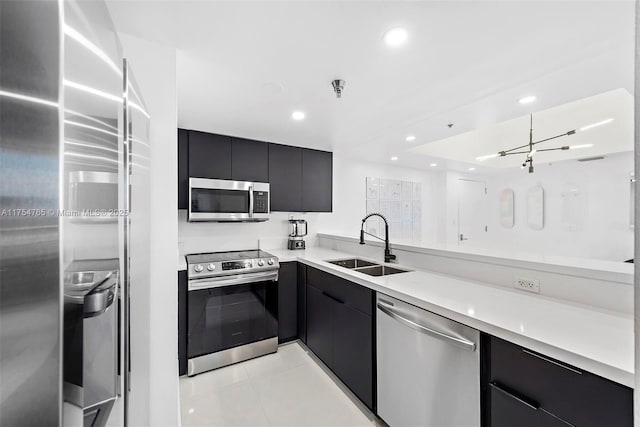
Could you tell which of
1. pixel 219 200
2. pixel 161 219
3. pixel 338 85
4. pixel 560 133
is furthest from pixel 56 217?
pixel 560 133

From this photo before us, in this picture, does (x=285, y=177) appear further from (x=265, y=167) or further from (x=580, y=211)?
(x=580, y=211)

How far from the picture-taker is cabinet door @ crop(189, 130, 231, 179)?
261cm

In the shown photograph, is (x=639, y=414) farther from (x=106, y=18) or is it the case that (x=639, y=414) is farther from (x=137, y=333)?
(x=137, y=333)

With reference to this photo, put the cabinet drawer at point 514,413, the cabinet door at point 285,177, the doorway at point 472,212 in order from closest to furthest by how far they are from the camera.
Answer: the cabinet drawer at point 514,413 → the cabinet door at point 285,177 → the doorway at point 472,212

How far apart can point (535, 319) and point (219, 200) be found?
2470 millimetres

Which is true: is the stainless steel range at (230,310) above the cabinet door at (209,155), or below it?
below

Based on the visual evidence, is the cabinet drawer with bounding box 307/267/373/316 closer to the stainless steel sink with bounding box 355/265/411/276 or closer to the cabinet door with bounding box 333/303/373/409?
the cabinet door with bounding box 333/303/373/409

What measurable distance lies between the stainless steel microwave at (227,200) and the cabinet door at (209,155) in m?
0.12

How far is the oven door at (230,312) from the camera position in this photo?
222 cm

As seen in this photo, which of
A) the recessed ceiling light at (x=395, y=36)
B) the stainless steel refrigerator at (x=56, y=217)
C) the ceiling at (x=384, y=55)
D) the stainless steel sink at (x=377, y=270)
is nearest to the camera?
the stainless steel refrigerator at (x=56, y=217)

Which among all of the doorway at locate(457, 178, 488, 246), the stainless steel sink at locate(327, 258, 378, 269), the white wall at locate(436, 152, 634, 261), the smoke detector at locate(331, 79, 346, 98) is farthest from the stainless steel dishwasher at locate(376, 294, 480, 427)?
the doorway at locate(457, 178, 488, 246)

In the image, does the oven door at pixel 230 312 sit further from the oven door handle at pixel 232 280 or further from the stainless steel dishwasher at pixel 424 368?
the stainless steel dishwasher at pixel 424 368

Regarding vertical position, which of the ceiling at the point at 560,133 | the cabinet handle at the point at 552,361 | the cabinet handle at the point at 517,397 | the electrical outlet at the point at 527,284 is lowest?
the cabinet handle at the point at 517,397

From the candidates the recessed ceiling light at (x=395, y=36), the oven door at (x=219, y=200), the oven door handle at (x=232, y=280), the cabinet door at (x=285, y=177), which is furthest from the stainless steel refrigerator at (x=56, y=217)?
the cabinet door at (x=285, y=177)
